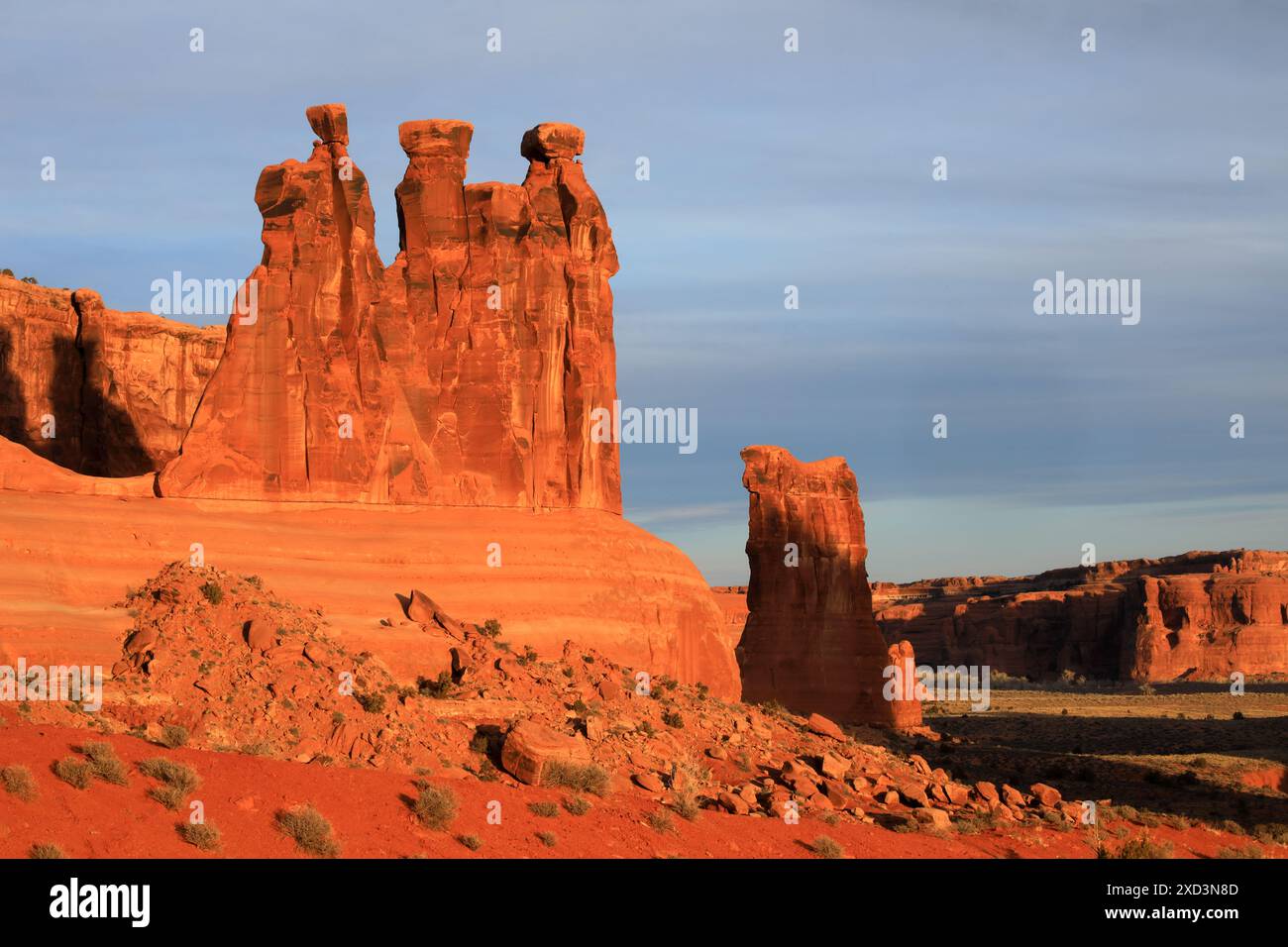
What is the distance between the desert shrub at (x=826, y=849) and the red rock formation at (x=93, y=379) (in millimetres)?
30092

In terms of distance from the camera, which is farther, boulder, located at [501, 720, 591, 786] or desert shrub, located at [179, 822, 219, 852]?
boulder, located at [501, 720, 591, 786]

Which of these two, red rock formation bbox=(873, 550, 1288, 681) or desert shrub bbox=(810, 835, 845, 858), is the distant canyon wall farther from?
desert shrub bbox=(810, 835, 845, 858)

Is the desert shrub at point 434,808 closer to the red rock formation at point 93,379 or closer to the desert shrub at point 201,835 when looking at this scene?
the desert shrub at point 201,835

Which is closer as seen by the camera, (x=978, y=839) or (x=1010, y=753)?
(x=978, y=839)

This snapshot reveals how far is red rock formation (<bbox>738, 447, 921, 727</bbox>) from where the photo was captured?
75.6 metres

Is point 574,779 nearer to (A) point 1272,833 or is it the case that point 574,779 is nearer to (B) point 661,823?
(B) point 661,823

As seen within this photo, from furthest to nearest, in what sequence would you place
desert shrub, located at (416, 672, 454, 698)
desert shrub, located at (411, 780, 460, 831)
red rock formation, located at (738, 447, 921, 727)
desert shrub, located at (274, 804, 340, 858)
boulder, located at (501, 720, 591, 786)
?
red rock formation, located at (738, 447, 921, 727), desert shrub, located at (416, 672, 454, 698), boulder, located at (501, 720, 591, 786), desert shrub, located at (411, 780, 460, 831), desert shrub, located at (274, 804, 340, 858)

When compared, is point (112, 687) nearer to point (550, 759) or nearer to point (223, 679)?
point (223, 679)

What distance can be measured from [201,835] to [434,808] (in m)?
5.19

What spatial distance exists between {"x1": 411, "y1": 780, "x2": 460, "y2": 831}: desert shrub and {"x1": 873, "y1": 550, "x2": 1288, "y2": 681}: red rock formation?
122 metres

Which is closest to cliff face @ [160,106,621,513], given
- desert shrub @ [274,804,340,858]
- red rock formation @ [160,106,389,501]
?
red rock formation @ [160,106,389,501]
